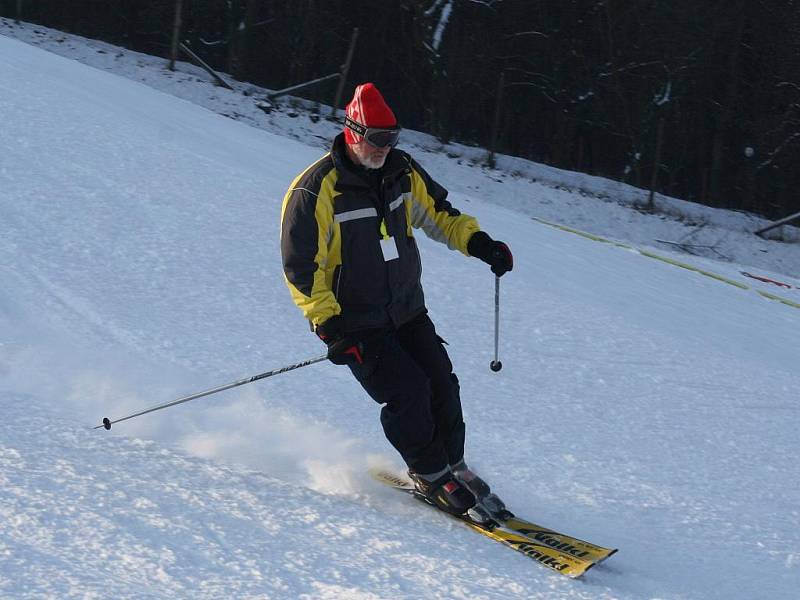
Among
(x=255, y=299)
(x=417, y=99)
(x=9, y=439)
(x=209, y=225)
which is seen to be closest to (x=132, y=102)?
(x=209, y=225)

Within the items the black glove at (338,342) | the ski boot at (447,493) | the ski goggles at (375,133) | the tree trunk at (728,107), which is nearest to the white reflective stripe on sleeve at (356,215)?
the ski goggles at (375,133)

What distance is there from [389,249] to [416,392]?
1.76 feet

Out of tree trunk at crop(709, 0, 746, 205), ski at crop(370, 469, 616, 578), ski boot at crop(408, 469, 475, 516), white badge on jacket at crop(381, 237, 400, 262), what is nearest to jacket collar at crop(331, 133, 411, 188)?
white badge on jacket at crop(381, 237, 400, 262)

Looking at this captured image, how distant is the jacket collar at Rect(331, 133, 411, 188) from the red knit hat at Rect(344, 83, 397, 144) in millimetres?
44

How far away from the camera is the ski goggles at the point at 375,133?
344cm

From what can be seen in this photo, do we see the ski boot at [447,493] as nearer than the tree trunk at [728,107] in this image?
Yes

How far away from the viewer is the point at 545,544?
3400 millimetres

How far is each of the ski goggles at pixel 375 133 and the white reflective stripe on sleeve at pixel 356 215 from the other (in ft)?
0.78

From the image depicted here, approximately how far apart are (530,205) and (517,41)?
7051mm

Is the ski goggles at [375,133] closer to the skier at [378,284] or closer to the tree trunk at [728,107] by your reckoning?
the skier at [378,284]

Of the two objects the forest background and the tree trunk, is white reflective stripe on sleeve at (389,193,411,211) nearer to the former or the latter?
the forest background

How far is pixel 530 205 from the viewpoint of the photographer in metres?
16.3

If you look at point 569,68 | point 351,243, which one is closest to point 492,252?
point 351,243

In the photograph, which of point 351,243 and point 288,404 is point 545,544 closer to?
point 351,243
